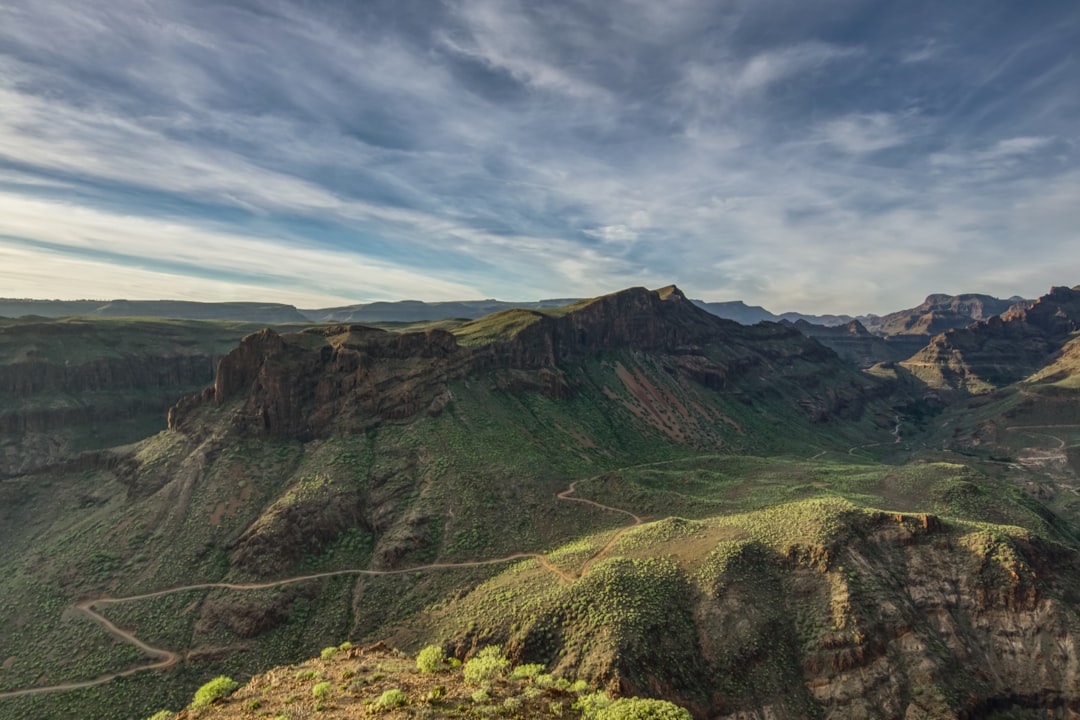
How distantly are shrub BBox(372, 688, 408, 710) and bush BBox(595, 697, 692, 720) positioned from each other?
13.7 meters

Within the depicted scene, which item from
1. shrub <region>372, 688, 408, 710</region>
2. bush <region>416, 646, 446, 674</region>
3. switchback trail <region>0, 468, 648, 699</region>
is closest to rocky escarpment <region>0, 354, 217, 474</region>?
switchback trail <region>0, 468, 648, 699</region>

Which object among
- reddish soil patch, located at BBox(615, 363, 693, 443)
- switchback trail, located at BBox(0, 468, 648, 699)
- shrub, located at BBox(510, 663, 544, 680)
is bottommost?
switchback trail, located at BBox(0, 468, 648, 699)

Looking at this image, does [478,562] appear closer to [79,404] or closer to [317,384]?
[317,384]

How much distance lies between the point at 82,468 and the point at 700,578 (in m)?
118

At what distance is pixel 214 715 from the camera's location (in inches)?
1444

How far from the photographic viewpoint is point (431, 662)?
4725cm

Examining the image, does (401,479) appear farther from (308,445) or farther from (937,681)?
(937,681)

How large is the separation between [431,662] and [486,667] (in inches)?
219

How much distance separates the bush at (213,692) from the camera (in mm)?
41125

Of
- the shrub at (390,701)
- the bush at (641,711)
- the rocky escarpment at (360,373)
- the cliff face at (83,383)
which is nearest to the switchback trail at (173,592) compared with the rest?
the bush at (641,711)

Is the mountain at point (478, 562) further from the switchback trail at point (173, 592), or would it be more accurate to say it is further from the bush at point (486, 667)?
the bush at point (486, 667)

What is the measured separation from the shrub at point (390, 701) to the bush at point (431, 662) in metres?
12.1

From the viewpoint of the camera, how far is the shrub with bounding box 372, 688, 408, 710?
33594 mm

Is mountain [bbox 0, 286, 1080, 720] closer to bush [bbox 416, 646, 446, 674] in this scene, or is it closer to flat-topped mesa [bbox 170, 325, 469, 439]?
flat-topped mesa [bbox 170, 325, 469, 439]
